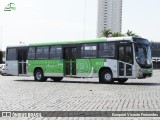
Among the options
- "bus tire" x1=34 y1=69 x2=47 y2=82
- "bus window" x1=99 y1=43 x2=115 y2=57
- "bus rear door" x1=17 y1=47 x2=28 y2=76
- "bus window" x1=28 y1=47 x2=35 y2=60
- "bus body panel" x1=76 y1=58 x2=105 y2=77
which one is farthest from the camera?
"bus rear door" x1=17 y1=47 x2=28 y2=76

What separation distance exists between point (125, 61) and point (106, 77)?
1905 millimetres

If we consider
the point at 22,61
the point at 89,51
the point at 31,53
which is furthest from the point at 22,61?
the point at 89,51

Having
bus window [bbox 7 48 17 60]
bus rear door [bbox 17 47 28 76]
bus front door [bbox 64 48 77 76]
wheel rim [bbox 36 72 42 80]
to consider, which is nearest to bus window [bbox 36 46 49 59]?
wheel rim [bbox 36 72 42 80]

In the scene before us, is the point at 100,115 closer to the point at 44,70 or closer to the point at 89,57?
the point at 89,57

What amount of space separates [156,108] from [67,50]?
17.4 metres

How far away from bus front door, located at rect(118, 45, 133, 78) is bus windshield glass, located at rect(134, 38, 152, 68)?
452 millimetres

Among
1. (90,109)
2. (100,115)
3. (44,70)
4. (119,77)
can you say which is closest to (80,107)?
(90,109)

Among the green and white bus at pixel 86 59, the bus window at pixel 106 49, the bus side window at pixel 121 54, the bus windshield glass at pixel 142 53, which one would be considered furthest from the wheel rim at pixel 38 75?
the bus windshield glass at pixel 142 53

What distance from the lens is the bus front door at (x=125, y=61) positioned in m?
24.5

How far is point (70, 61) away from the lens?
92.7 ft

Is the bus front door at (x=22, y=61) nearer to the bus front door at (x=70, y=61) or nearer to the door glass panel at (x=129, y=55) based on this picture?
the bus front door at (x=70, y=61)

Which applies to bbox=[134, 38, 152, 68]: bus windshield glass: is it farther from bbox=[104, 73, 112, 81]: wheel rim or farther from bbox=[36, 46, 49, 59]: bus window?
bbox=[36, 46, 49, 59]: bus window

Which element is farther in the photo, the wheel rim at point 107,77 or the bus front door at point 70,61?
the bus front door at point 70,61

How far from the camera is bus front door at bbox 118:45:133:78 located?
24469 mm
